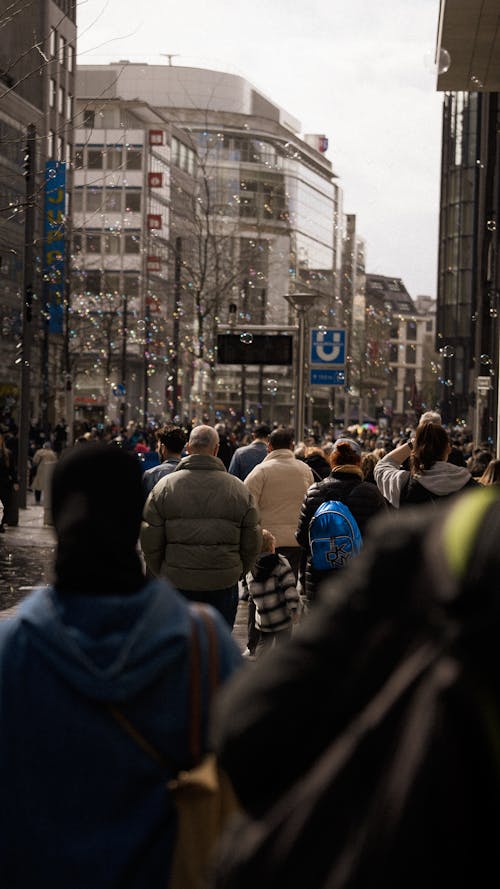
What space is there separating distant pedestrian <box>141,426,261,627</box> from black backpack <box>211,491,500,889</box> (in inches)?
238

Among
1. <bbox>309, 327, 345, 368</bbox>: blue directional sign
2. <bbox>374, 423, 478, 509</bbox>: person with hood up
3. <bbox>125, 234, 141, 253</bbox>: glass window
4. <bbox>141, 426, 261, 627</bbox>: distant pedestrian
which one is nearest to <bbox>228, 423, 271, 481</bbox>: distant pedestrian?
<bbox>374, 423, 478, 509</bbox>: person with hood up

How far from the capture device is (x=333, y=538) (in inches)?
357

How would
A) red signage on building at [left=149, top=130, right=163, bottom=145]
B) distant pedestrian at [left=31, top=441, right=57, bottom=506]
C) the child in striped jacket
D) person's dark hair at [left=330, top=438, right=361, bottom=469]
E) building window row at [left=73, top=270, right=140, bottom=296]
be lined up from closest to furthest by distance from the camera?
the child in striped jacket < person's dark hair at [left=330, top=438, right=361, bottom=469] < distant pedestrian at [left=31, top=441, right=57, bottom=506] < building window row at [left=73, top=270, right=140, bottom=296] < red signage on building at [left=149, top=130, right=163, bottom=145]

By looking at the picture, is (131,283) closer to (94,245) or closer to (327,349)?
(94,245)

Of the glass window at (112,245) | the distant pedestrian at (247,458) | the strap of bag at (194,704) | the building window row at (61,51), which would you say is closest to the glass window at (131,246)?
the glass window at (112,245)

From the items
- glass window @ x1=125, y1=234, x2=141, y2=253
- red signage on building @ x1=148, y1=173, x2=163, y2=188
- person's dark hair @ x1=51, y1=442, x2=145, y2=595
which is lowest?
person's dark hair @ x1=51, y1=442, x2=145, y2=595

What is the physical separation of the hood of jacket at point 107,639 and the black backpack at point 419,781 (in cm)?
104

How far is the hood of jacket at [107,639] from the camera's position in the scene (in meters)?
2.83

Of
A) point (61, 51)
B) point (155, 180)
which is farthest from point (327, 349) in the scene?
point (155, 180)

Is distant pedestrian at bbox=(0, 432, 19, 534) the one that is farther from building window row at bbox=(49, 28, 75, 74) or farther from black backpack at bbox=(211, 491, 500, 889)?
black backpack at bbox=(211, 491, 500, 889)

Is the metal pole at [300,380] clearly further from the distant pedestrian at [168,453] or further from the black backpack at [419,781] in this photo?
the black backpack at [419,781]

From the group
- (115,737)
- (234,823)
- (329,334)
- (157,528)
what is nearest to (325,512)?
(157,528)

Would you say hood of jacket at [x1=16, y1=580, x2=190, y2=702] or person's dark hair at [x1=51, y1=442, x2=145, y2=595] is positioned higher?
person's dark hair at [x1=51, y1=442, x2=145, y2=595]

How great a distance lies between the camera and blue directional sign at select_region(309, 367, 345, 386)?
1192 inches
